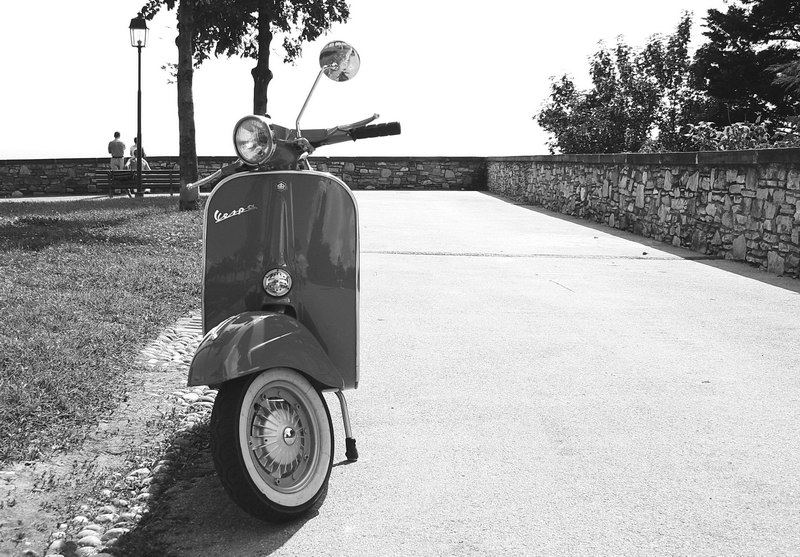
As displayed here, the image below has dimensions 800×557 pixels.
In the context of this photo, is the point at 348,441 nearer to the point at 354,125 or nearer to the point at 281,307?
the point at 281,307

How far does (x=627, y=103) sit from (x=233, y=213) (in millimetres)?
26233

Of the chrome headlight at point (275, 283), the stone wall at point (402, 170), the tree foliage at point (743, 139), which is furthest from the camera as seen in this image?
the stone wall at point (402, 170)

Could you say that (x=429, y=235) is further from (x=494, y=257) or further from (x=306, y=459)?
(x=306, y=459)

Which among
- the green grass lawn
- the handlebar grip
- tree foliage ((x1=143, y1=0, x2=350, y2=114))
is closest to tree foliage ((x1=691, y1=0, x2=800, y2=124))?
tree foliage ((x1=143, y1=0, x2=350, y2=114))

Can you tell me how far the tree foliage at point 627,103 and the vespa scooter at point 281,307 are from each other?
2388 centimetres

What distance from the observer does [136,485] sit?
322cm

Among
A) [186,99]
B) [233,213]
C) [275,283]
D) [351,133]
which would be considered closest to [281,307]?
[275,283]

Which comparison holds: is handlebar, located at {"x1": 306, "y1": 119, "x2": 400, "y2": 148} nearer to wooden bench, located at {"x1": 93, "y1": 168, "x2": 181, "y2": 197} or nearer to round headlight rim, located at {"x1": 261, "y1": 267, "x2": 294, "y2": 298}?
round headlight rim, located at {"x1": 261, "y1": 267, "x2": 294, "y2": 298}

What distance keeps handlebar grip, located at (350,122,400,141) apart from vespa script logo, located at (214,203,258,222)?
1.71 feet

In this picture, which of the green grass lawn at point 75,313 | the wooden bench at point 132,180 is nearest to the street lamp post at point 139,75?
the wooden bench at point 132,180

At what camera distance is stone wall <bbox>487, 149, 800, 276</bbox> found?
8.70m

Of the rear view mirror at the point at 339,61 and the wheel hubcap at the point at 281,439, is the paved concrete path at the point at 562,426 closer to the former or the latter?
the wheel hubcap at the point at 281,439

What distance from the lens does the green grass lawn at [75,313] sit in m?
3.70

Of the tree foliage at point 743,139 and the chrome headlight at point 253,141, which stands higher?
the tree foliage at point 743,139
